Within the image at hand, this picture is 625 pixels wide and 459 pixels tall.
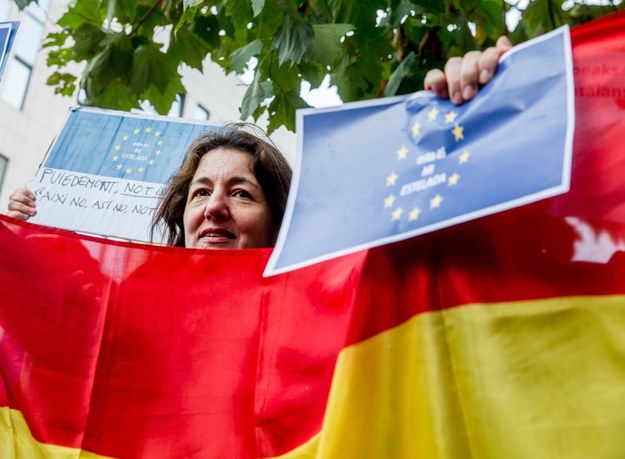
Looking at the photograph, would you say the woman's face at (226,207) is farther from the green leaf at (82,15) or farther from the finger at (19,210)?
the green leaf at (82,15)

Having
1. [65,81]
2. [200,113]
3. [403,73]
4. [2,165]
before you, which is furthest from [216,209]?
[200,113]

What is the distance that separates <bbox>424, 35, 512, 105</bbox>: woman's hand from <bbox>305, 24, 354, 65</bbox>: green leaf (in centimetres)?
84

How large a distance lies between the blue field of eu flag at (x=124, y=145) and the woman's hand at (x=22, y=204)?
0.18 m

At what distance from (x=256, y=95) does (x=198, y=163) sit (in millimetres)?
288

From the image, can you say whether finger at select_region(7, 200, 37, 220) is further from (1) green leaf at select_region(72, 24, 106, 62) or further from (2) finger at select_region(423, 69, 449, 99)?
(2) finger at select_region(423, 69, 449, 99)

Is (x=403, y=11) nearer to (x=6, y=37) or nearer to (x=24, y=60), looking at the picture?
(x=6, y=37)

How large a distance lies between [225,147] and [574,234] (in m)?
1.20

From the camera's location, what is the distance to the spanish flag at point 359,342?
3.94 feet

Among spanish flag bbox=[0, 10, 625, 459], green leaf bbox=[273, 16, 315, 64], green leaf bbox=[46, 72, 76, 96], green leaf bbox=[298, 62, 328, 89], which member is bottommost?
spanish flag bbox=[0, 10, 625, 459]

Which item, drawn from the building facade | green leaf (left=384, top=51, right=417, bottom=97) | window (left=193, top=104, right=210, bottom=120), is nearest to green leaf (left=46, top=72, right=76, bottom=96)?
green leaf (left=384, top=51, right=417, bottom=97)

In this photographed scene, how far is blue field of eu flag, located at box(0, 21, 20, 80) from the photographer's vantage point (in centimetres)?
196

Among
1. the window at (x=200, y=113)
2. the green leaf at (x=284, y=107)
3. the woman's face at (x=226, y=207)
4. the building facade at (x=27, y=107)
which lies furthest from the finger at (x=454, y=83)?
the window at (x=200, y=113)

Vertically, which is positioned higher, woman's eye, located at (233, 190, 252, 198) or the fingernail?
woman's eye, located at (233, 190, 252, 198)

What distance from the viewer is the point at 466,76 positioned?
1302 mm
